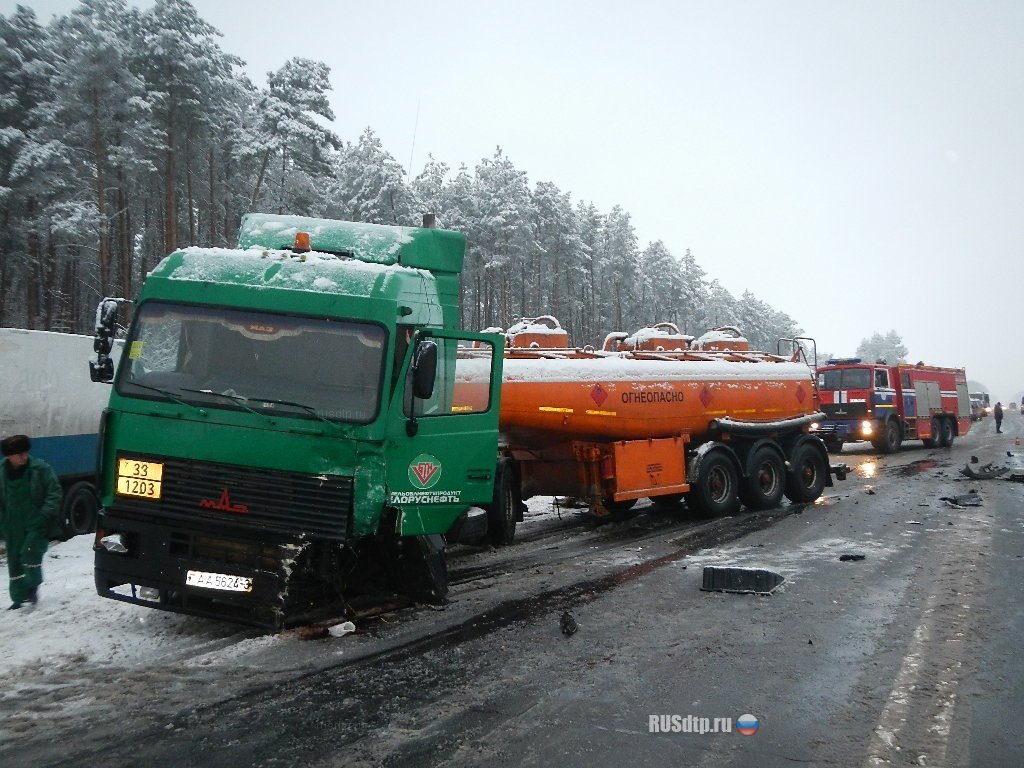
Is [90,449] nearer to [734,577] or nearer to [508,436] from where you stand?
[508,436]

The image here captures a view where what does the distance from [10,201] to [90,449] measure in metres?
26.3

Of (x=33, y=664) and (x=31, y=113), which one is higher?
(x=31, y=113)

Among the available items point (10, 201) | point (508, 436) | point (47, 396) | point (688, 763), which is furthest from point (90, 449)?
point (10, 201)

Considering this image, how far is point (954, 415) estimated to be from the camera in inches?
1176

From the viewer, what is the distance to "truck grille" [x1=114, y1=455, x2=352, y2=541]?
553 cm

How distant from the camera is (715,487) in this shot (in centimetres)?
1298

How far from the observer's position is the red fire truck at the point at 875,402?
81.1ft

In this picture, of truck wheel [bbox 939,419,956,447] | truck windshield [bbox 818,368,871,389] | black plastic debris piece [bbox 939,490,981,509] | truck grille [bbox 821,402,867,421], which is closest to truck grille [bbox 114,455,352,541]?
black plastic debris piece [bbox 939,490,981,509]

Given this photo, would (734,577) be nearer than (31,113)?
Yes

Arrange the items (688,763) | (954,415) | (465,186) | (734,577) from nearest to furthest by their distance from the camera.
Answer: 1. (688,763)
2. (734,577)
3. (954,415)
4. (465,186)

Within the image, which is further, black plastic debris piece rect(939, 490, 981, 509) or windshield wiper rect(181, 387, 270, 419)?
black plastic debris piece rect(939, 490, 981, 509)

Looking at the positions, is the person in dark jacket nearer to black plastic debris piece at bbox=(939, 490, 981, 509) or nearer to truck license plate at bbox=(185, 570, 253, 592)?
truck license plate at bbox=(185, 570, 253, 592)

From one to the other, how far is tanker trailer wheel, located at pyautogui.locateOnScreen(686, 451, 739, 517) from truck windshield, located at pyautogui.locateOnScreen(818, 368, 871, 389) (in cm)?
1361

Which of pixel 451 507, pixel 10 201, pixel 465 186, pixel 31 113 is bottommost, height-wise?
pixel 451 507
